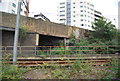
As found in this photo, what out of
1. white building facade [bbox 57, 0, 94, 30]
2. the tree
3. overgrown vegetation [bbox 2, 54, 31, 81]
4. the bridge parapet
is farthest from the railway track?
white building facade [bbox 57, 0, 94, 30]

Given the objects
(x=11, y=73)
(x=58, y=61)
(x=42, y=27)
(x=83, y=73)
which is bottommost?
(x=83, y=73)

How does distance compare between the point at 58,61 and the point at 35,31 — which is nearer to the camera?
the point at 58,61

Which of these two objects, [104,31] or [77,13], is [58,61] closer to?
[104,31]

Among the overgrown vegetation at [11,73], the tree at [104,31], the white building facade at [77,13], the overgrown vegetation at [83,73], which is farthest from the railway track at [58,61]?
the white building facade at [77,13]

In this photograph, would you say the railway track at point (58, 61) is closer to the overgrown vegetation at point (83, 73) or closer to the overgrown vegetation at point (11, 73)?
the overgrown vegetation at point (83, 73)

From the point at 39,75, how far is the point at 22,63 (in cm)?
177

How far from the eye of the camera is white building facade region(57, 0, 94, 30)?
50688 mm

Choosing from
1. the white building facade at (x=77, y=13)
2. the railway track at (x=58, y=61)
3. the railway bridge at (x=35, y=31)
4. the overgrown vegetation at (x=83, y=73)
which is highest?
the white building facade at (x=77, y=13)

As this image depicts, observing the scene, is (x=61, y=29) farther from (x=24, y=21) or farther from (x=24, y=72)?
(x=24, y=72)

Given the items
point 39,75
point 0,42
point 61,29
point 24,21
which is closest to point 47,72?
point 39,75

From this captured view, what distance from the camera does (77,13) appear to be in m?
52.8

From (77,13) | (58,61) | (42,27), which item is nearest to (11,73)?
(58,61)

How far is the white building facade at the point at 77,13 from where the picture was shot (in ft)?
166

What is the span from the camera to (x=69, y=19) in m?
54.3
